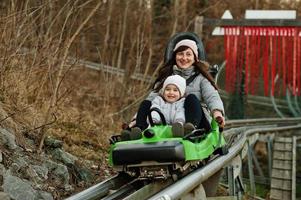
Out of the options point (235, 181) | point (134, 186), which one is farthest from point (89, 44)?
point (134, 186)

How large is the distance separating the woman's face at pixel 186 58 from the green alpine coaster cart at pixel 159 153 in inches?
43.4

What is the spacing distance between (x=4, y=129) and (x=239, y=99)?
12.3 m

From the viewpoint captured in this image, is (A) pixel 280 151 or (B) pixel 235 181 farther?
(A) pixel 280 151

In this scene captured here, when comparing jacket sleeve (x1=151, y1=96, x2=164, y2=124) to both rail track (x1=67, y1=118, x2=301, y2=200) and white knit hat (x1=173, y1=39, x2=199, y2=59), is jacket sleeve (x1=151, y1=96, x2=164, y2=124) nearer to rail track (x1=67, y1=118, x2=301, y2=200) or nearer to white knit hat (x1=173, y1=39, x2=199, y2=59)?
rail track (x1=67, y1=118, x2=301, y2=200)

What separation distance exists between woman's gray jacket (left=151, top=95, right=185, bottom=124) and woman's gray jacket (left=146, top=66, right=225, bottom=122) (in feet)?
0.83

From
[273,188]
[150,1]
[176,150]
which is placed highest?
[150,1]

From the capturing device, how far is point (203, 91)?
610 centimetres

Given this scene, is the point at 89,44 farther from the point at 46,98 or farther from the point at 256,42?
the point at 46,98

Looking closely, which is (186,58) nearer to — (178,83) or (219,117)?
(178,83)

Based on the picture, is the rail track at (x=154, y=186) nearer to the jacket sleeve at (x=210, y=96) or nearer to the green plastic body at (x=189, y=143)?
the green plastic body at (x=189, y=143)

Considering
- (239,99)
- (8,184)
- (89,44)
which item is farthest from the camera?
(239,99)

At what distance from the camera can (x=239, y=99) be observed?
56.3 feet

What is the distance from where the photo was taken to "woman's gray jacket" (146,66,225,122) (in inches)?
232

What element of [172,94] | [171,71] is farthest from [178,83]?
[171,71]
